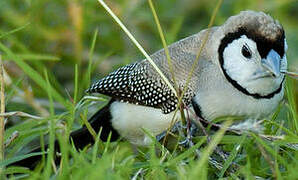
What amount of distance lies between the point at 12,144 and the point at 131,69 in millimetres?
849

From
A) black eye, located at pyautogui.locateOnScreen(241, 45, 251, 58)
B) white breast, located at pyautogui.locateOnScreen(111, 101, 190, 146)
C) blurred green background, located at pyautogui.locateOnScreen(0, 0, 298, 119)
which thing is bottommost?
white breast, located at pyautogui.locateOnScreen(111, 101, 190, 146)

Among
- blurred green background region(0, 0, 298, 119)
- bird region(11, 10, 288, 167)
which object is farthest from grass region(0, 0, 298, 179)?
bird region(11, 10, 288, 167)

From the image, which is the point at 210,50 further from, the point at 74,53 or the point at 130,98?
the point at 74,53

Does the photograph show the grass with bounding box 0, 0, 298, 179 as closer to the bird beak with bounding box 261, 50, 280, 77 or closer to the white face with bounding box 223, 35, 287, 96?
the white face with bounding box 223, 35, 287, 96

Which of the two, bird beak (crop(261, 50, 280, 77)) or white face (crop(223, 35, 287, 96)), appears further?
white face (crop(223, 35, 287, 96))

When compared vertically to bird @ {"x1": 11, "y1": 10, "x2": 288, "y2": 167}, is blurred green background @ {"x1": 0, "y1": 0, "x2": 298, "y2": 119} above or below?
above

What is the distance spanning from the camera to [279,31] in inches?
139

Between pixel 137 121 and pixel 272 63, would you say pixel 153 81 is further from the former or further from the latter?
pixel 272 63

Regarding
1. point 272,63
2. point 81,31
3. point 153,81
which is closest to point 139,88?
point 153,81

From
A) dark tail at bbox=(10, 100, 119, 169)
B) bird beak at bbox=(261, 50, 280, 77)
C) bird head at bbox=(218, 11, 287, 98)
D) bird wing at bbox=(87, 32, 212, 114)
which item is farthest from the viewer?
dark tail at bbox=(10, 100, 119, 169)

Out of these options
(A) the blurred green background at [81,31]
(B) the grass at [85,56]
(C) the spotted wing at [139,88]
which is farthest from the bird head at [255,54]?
(A) the blurred green background at [81,31]

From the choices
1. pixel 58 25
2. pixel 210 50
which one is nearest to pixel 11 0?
pixel 58 25

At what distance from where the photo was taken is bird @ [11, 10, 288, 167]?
3564 mm

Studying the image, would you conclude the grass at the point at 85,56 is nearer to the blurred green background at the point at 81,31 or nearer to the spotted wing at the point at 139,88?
the blurred green background at the point at 81,31
